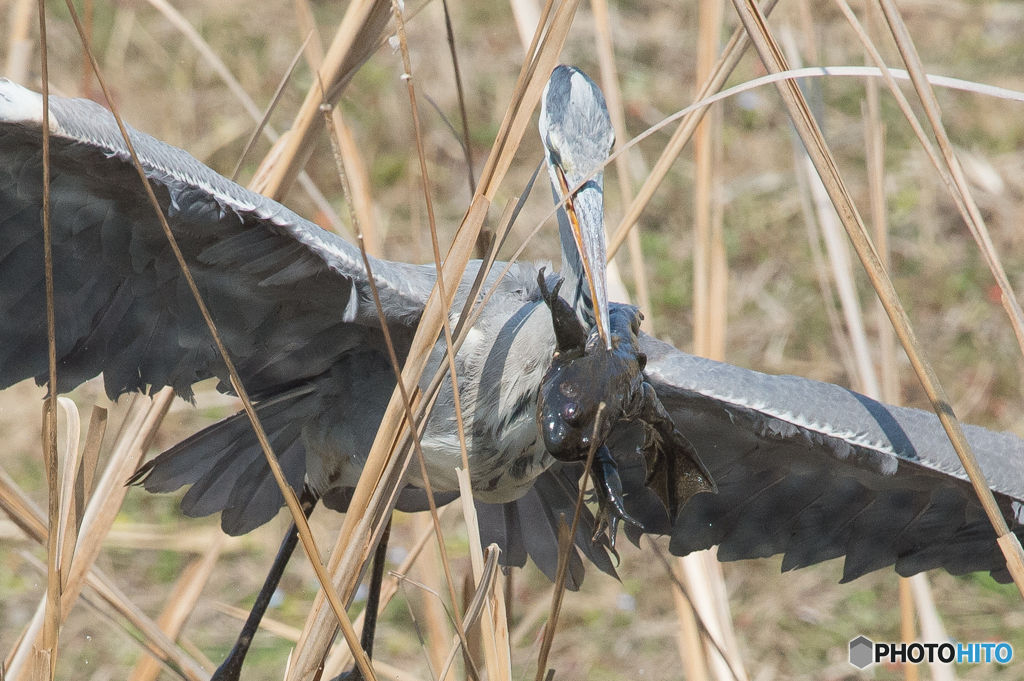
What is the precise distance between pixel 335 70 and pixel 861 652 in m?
2.16

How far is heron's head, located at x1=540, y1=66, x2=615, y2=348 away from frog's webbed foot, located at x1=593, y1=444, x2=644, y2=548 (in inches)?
9.6

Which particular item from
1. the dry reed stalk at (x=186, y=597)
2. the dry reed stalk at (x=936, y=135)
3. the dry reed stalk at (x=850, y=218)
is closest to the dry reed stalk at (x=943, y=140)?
the dry reed stalk at (x=936, y=135)

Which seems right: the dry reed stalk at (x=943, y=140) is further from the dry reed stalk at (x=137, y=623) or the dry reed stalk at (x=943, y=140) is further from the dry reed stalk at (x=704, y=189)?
the dry reed stalk at (x=137, y=623)

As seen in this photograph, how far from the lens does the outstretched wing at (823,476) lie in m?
1.98

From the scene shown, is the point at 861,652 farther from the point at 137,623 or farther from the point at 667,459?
the point at 137,623

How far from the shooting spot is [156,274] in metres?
1.80

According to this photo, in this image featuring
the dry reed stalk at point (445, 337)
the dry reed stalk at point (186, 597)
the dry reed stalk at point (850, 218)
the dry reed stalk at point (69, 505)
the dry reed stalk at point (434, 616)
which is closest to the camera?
the dry reed stalk at point (445, 337)

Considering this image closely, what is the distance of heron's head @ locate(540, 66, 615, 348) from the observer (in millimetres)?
1783

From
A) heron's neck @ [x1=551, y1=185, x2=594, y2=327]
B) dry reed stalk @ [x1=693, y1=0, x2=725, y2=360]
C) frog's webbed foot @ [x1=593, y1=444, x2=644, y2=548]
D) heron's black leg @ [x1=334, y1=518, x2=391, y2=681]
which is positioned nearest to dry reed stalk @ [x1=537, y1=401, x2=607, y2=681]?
frog's webbed foot @ [x1=593, y1=444, x2=644, y2=548]

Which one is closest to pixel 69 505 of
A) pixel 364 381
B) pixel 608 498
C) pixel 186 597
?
pixel 186 597

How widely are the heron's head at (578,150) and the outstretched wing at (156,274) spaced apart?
0.29m

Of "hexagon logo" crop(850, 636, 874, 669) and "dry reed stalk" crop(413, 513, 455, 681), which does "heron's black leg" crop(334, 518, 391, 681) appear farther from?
"hexagon logo" crop(850, 636, 874, 669)

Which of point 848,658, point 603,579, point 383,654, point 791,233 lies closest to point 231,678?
point 383,654

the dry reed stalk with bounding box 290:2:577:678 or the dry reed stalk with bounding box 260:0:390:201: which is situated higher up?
the dry reed stalk with bounding box 260:0:390:201
